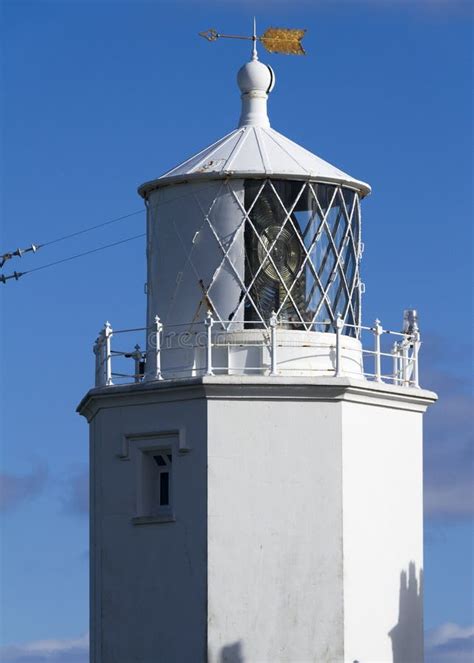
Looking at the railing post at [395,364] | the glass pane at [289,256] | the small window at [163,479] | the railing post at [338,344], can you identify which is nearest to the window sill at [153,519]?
the small window at [163,479]

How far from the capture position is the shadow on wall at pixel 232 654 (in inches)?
1129

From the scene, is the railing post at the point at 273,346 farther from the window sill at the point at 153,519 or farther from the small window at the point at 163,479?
the window sill at the point at 153,519

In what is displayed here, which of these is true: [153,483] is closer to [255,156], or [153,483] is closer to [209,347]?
[209,347]

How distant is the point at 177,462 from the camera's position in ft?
96.1

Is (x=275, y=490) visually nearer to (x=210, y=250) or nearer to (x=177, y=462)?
(x=177, y=462)

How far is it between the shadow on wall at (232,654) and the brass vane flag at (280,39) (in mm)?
7883

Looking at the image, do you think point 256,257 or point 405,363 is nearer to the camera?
point 256,257

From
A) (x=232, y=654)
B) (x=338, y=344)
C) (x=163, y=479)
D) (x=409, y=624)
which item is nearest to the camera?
(x=232, y=654)

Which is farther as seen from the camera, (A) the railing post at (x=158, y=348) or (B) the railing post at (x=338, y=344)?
(A) the railing post at (x=158, y=348)

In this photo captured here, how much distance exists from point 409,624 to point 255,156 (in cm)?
641

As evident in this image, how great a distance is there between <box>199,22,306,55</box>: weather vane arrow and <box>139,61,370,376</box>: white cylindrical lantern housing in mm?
1316

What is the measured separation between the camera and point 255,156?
98.4ft

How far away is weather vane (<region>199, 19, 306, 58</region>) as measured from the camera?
3062 centimetres

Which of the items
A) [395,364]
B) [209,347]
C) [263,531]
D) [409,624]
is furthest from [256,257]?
[409,624]
